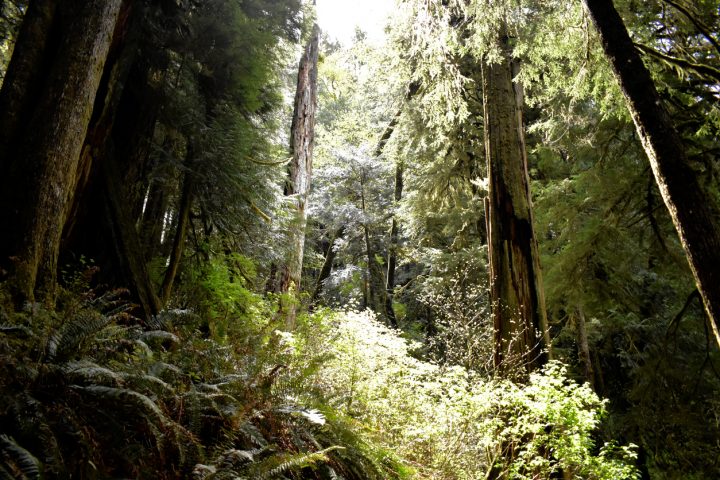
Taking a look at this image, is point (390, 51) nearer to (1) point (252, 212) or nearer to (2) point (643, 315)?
(1) point (252, 212)

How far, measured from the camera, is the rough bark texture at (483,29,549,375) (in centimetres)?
506

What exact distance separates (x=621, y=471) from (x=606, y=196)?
14.3 feet

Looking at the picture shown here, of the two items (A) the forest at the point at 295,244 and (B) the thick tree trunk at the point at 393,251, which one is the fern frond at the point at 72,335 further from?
(B) the thick tree trunk at the point at 393,251

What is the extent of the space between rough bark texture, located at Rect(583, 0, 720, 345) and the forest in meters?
0.02

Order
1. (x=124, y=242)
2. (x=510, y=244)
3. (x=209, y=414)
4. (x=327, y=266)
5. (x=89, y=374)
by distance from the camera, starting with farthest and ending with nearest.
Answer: (x=327, y=266) → (x=510, y=244) → (x=124, y=242) → (x=209, y=414) → (x=89, y=374)

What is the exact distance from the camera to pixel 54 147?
12.1 ft

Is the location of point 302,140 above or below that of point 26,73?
above

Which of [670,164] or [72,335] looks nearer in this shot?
[72,335]

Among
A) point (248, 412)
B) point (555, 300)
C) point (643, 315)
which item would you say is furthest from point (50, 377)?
point (643, 315)

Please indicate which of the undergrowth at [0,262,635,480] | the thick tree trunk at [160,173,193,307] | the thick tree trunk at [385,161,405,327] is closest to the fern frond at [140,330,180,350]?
the undergrowth at [0,262,635,480]

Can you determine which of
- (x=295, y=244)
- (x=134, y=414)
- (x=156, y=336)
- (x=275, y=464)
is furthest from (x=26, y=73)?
(x=295, y=244)

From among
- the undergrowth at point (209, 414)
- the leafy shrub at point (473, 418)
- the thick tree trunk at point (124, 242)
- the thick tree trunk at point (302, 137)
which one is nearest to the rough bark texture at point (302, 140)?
the thick tree trunk at point (302, 137)

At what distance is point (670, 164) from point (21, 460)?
3960mm

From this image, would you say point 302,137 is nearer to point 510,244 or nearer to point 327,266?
point 510,244
